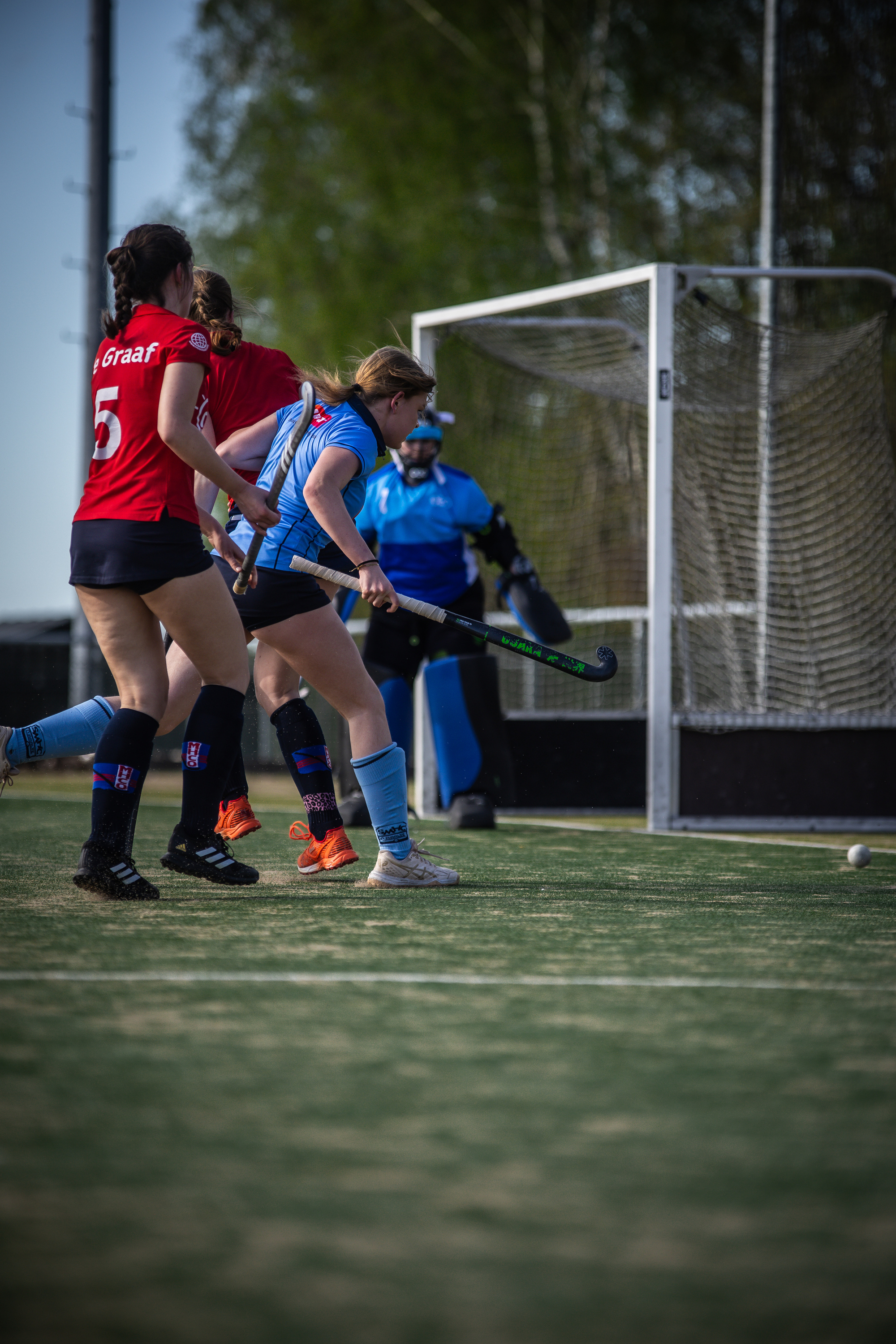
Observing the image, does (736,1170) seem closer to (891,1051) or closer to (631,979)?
(891,1051)

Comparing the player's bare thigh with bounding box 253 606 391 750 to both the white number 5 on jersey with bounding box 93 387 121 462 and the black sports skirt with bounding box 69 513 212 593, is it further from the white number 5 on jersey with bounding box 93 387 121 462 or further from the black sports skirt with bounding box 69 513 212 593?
the white number 5 on jersey with bounding box 93 387 121 462

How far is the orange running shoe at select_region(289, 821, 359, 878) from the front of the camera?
165 inches

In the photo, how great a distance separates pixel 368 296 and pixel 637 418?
716 cm

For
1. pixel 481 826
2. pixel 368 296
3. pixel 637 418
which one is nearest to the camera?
pixel 481 826

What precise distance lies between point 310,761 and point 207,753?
539mm

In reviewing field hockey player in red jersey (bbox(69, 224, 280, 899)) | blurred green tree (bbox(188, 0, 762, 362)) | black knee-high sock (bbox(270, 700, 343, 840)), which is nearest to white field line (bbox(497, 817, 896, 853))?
black knee-high sock (bbox(270, 700, 343, 840))

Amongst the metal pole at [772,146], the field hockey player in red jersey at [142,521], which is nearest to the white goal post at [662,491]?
the field hockey player in red jersey at [142,521]

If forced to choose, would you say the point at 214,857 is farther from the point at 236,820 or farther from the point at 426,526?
the point at 426,526

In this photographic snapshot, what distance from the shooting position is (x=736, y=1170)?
5.38ft

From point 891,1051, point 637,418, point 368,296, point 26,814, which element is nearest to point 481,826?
point 26,814

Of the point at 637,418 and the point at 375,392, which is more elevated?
the point at 637,418

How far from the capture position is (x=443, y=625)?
6402 mm

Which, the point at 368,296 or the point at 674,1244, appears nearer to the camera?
the point at 674,1244

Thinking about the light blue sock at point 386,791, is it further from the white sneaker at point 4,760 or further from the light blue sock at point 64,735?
the white sneaker at point 4,760
